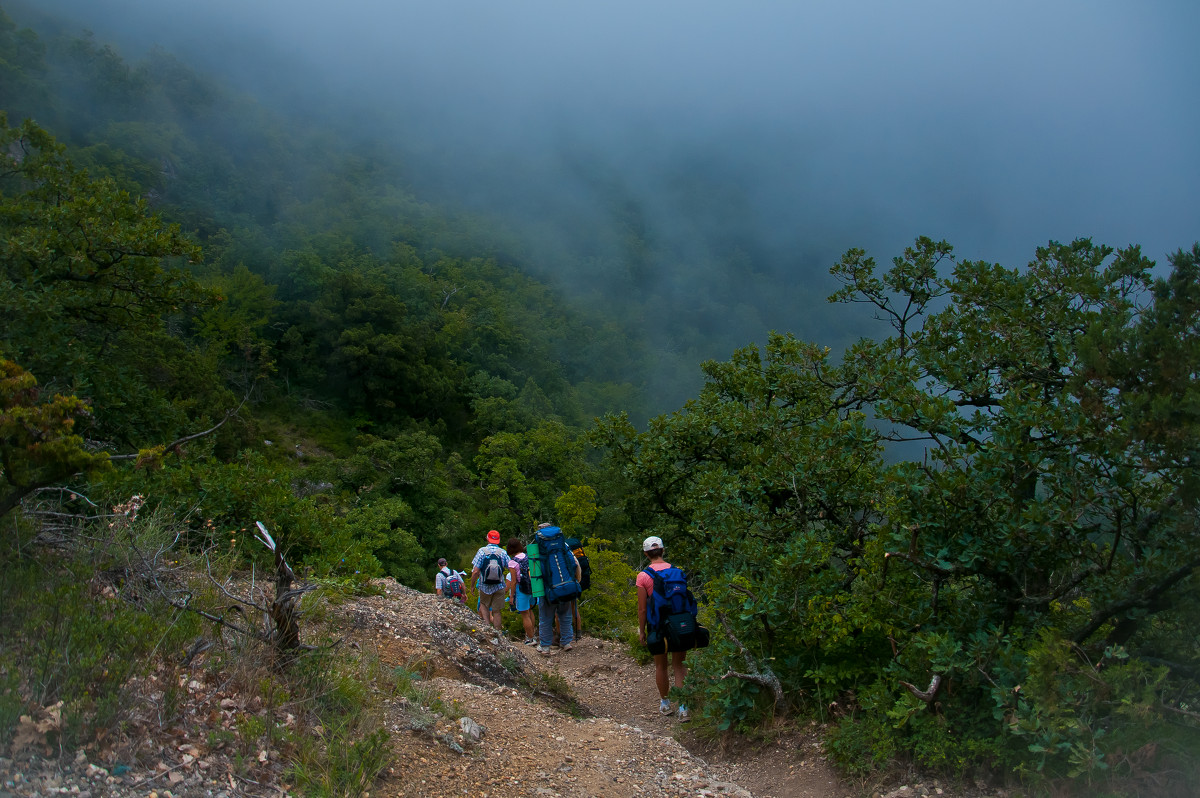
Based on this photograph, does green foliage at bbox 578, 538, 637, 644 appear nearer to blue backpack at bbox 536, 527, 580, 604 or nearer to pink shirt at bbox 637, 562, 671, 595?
blue backpack at bbox 536, 527, 580, 604

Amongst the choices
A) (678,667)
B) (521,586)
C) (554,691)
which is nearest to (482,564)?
(521,586)

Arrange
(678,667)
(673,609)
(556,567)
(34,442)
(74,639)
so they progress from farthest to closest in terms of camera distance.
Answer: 1. (556,567)
2. (678,667)
3. (673,609)
4. (34,442)
5. (74,639)

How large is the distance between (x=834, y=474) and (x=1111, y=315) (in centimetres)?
240

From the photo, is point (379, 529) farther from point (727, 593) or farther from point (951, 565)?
point (951, 565)

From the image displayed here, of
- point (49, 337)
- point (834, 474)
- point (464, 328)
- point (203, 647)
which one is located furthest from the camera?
point (464, 328)

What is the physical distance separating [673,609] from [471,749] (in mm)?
2439

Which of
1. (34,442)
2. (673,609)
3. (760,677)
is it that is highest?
(34,442)

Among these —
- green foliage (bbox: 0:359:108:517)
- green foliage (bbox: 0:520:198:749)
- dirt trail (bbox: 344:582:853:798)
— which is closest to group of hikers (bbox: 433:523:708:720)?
dirt trail (bbox: 344:582:853:798)

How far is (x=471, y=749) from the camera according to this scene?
180 inches

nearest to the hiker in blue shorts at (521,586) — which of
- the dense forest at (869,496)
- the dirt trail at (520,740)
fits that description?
the dense forest at (869,496)

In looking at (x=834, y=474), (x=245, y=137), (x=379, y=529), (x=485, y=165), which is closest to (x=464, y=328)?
(x=379, y=529)

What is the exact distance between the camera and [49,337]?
8727 mm

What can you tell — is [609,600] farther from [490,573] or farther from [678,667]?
[678,667]

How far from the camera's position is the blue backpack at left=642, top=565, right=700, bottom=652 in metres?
6.52
